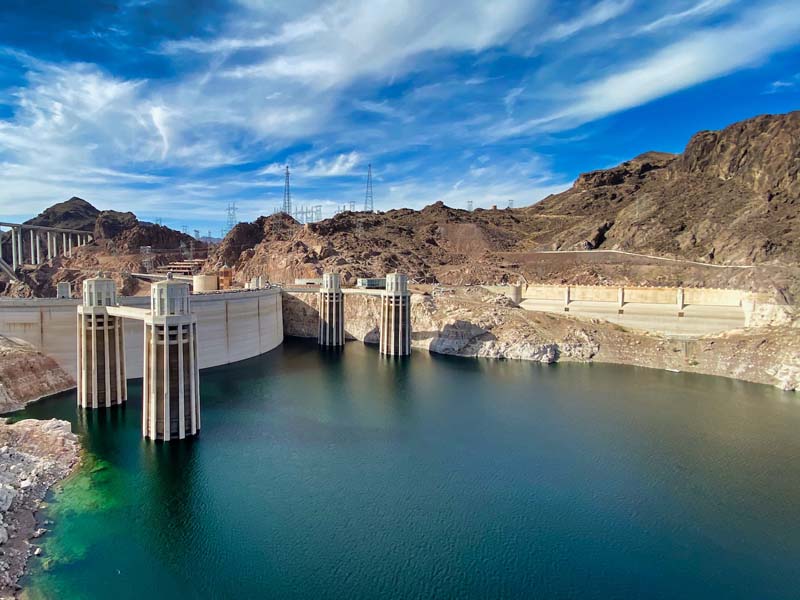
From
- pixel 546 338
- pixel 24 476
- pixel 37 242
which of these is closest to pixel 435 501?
pixel 24 476

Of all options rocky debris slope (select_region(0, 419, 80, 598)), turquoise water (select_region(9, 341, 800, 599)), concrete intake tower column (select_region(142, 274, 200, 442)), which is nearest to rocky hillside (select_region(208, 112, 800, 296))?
turquoise water (select_region(9, 341, 800, 599))

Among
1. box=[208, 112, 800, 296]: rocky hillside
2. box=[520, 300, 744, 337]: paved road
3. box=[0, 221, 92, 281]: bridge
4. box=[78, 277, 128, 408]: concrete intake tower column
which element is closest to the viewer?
box=[78, 277, 128, 408]: concrete intake tower column

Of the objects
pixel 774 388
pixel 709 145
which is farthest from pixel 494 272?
pixel 709 145

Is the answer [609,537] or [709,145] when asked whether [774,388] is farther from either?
[709,145]

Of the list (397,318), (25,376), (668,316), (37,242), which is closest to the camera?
(25,376)

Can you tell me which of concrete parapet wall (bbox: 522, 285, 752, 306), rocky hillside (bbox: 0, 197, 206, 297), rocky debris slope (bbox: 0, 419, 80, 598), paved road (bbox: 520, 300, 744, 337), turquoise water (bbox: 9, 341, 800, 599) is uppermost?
rocky hillside (bbox: 0, 197, 206, 297)

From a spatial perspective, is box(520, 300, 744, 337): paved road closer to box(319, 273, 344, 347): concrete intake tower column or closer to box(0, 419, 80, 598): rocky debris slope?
box(319, 273, 344, 347): concrete intake tower column

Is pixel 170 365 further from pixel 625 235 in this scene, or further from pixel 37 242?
pixel 37 242
